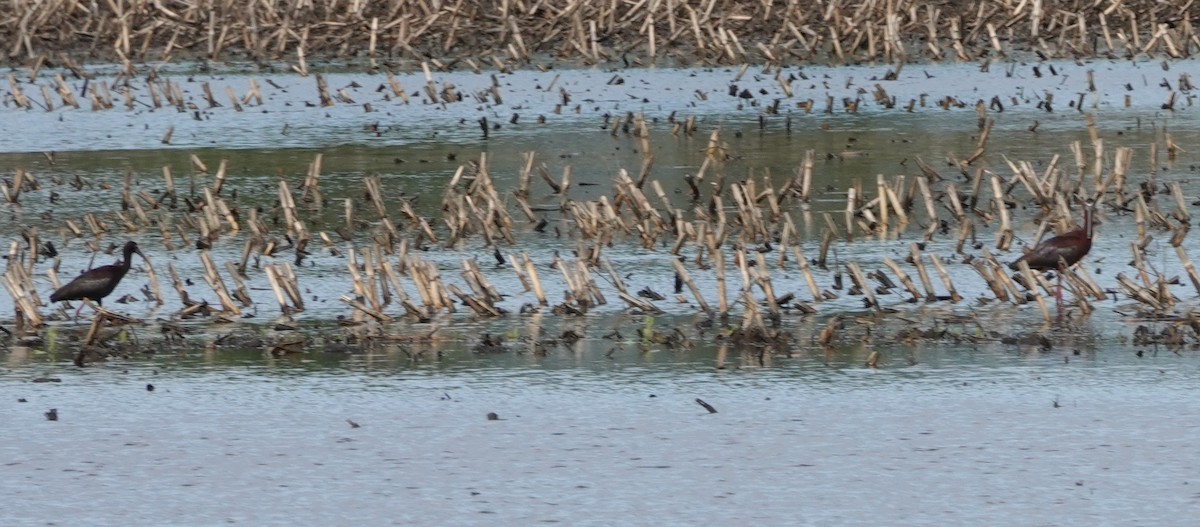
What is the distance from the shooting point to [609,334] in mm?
8734

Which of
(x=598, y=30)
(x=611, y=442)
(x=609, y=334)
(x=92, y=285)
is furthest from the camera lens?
(x=598, y=30)

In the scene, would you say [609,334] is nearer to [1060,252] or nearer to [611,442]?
[611,442]

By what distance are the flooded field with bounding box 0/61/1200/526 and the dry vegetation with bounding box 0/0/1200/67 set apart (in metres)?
5.42

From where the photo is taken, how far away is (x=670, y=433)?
705 centimetres

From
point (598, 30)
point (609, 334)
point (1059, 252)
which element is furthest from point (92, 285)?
point (598, 30)

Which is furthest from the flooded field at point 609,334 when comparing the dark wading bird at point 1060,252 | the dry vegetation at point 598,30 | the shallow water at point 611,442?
the dry vegetation at point 598,30

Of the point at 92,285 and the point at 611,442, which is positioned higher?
the point at 92,285

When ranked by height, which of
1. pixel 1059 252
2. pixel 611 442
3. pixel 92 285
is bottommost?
pixel 611 442

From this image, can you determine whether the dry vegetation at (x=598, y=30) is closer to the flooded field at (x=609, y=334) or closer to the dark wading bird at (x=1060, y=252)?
the flooded field at (x=609, y=334)

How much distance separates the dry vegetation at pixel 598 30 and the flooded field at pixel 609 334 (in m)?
5.42

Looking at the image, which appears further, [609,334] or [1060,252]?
[1060,252]

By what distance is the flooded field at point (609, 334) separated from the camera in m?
6.38

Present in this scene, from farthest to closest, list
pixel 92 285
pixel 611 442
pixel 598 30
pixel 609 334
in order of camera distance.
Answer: pixel 598 30 < pixel 92 285 < pixel 609 334 < pixel 611 442

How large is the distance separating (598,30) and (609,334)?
14653mm
